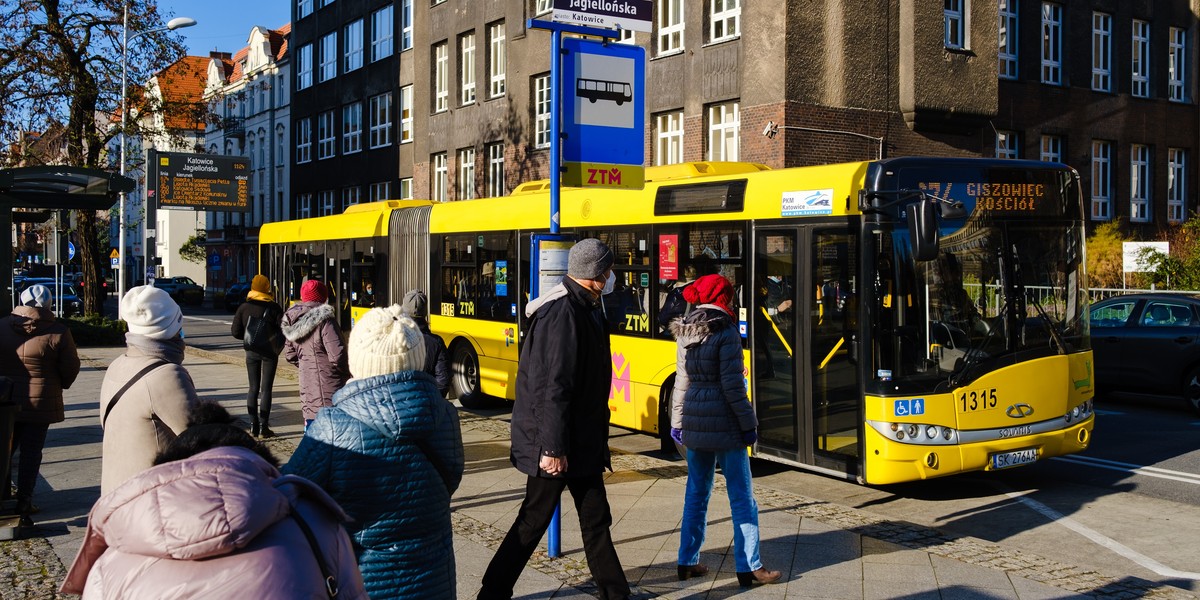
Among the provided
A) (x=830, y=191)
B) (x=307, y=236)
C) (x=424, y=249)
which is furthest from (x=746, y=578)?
(x=307, y=236)

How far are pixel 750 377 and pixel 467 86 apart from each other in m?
27.1

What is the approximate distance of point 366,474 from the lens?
3496mm

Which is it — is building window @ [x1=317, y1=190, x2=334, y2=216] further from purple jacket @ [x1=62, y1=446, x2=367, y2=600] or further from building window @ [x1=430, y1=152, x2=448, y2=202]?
purple jacket @ [x1=62, y1=446, x2=367, y2=600]

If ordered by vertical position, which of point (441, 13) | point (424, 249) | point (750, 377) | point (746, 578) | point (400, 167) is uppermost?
point (441, 13)

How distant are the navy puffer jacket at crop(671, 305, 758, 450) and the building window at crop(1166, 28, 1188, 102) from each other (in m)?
32.4

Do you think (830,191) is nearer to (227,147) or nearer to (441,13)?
(441,13)

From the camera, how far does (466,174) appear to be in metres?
35.9

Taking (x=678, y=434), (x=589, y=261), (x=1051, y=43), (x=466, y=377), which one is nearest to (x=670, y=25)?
(x=1051, y=43)

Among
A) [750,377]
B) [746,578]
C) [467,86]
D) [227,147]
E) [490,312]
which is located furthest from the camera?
[227,147]

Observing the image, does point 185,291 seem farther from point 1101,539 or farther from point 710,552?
point 1101,539

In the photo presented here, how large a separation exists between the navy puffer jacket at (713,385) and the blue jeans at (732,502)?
116 millimetres

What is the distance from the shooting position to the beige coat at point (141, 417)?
448 cm

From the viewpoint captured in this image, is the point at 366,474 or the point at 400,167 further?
the point at 400,167

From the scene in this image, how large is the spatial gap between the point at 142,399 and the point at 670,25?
2359cm
